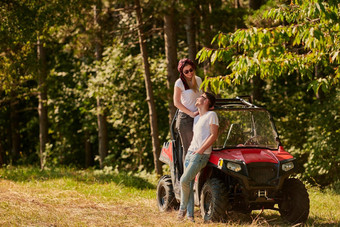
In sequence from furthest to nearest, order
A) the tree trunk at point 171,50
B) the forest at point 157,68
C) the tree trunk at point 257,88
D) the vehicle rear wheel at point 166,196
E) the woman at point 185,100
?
the tree trunk at point 257,88
the tree trunk at point 171,50
the forest at point 157,68
the vehicle rear wheel at point 166,196
the woman at point 185,100

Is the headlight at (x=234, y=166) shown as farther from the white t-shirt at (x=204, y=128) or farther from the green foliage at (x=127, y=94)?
the green foliage at (x=127, y=94)

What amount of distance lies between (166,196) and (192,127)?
1.45 meters

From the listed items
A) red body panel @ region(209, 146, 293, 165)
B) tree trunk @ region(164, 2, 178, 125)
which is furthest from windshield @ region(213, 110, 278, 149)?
tree trunk @ region(164, 2, 178, 125)

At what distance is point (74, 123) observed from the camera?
2575 cm

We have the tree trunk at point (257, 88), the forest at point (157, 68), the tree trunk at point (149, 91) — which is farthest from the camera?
the tree trunk at point (257, 88)

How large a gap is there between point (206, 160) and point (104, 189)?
4757 mm

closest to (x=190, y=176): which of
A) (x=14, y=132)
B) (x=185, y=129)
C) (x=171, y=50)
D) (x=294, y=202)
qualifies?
(x=185, y=129)

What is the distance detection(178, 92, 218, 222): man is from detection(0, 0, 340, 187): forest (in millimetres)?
1121

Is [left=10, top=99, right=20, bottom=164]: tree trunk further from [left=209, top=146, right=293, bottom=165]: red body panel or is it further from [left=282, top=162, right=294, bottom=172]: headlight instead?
[left=282, top=162, right=294, bottom=172]: headlight

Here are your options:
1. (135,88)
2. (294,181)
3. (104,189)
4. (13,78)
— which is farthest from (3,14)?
(294,181)

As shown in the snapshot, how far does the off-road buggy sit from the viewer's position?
24.6 ft

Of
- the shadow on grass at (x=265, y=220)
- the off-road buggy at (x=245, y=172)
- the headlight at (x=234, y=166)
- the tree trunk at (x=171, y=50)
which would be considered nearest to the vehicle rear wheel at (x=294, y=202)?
the off-road buggy at (x=245, y=172)

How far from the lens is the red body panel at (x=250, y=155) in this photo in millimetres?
7637

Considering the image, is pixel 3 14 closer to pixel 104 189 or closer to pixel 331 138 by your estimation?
pixel 104 189
